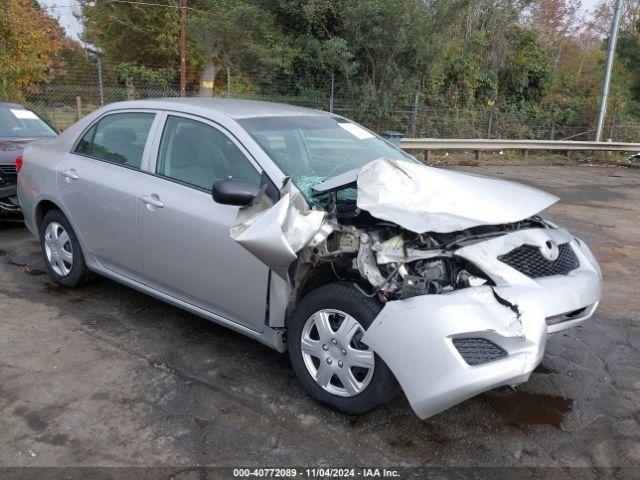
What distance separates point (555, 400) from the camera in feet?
11.0

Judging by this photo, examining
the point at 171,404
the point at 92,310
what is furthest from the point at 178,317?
the point at 171,404

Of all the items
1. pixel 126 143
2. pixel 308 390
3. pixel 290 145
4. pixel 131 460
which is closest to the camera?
pixel 131 460

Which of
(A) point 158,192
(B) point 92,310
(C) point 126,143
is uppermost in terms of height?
(C) point 126,143

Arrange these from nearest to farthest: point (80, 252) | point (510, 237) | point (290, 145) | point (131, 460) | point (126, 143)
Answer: point (131, 460), point (510, 237), point (290, 145), point (126, 143), point (80, 252)

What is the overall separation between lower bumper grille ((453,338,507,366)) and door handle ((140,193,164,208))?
7.17ft

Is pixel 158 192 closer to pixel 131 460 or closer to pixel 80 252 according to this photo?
pixel 80 252

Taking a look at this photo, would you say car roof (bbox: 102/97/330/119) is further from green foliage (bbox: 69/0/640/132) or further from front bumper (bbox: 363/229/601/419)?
green foliage (bbox: 69/0/640/132)

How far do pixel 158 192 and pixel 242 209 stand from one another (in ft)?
3.06

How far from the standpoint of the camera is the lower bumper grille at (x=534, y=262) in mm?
2977

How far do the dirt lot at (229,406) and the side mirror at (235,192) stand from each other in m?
1.13

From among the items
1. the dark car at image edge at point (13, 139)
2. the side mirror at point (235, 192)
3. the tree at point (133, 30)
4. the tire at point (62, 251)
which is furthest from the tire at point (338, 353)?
the tree at point (133, 30)

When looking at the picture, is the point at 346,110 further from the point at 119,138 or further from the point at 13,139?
the point at 119,138

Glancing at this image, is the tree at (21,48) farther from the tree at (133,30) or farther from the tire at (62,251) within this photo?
the tree at (133,30)

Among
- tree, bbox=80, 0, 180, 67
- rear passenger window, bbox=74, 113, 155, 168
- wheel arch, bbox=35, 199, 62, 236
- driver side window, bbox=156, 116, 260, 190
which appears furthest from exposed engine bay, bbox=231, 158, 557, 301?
tree, bbox=80, 0, 180, 67
